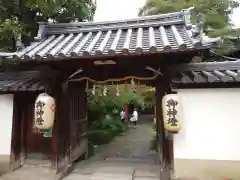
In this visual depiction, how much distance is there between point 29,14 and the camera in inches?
366

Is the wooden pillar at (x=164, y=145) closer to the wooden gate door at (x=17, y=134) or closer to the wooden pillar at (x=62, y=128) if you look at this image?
the wooden pillar at (x=62, y=128)

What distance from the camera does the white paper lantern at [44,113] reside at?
6516mm

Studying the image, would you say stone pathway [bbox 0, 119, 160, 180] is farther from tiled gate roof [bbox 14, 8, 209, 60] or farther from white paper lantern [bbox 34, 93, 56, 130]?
tiled gate roof [bbox 14, 8, 209, 60]

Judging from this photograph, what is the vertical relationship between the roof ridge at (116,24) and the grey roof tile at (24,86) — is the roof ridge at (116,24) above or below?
above

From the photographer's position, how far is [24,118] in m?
8.18

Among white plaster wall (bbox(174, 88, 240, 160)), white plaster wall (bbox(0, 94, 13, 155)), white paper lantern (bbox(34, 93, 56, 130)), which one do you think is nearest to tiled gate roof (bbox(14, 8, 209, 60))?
white paper lantern (bbox(34, 93, 56, 130))

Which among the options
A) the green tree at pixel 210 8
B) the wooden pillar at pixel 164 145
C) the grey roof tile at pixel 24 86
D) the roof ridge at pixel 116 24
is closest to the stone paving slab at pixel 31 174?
the grey roof tile at pixel 24 86

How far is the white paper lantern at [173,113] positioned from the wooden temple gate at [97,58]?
598 mm

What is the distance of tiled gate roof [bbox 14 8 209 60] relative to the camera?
20.1 feet

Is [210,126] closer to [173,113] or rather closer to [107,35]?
[173,113]

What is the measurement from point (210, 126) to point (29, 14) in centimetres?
751

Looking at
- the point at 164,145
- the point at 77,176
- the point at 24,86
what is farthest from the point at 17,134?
the point at 164,145

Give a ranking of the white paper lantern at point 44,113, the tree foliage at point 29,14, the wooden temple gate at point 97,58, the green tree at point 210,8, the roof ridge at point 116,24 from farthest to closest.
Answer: the green tree at point 210,8 < the tree foliage at point 29,14 < the roof ridge at point 116,24 < the white paper lantern at point 44,113 < the wooden temple gate at point 97,58

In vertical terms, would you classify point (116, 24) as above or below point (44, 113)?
above
